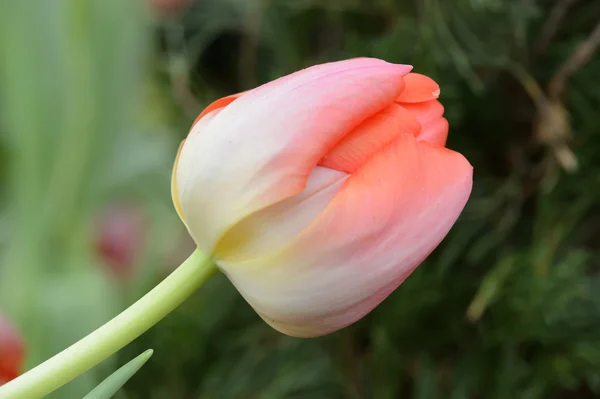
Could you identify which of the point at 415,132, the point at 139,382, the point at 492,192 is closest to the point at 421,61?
the point at 492,192

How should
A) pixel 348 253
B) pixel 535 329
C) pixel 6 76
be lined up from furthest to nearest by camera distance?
pixel 6 76 < pixel 535 329 < pixel 348 253

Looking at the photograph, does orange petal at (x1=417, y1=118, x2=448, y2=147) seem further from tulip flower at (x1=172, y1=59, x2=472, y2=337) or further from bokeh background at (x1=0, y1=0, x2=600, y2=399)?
bokeh background at (x1=0, y1=0, x2=600, y2=399)

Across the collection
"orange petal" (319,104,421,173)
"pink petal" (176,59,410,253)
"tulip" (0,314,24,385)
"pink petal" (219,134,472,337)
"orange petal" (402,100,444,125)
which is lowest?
"tulip" (0,314,24,385)

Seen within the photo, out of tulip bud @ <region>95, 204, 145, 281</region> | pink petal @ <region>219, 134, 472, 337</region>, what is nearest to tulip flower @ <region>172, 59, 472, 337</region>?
pink petal @ <region>219, 134, 472, 337</region>

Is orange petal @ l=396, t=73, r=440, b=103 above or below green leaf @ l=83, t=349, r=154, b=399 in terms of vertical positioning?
above

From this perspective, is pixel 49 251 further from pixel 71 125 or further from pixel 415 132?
pixel 415 132

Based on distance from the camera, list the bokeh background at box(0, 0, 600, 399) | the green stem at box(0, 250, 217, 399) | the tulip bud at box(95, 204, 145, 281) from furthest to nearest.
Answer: the tulip bud at box(95, 204, 145, 281)
the bokeh background at box(0, 0, 600, 399)
the green stem at box(0, 250, 217, 399)

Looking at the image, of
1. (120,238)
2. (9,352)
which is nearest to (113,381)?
(9,352)
